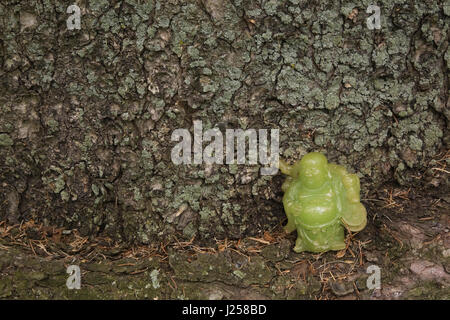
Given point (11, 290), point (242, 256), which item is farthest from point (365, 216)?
point (11, 290)

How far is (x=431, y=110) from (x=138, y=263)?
2018 millimetres

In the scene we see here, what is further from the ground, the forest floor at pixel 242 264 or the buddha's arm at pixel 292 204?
the buddha's arm at pixel 292 204

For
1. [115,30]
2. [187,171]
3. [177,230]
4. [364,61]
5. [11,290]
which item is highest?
[115,30]

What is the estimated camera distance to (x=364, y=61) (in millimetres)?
2896

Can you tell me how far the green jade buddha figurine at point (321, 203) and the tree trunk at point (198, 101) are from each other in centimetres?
18

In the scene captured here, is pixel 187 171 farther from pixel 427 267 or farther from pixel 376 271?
pixel 427 267

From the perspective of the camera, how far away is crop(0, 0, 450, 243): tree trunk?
2752 mm

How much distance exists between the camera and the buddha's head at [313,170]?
278cm

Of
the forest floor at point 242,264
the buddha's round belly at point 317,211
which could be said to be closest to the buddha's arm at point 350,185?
the buddha's round belly at point 317,211

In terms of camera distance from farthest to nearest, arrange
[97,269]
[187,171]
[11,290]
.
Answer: [187,171]
[97,269]
[11,290]

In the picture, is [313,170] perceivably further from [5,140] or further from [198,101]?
[5,140]

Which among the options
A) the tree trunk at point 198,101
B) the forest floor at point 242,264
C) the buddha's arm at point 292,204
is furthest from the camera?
the buddha's arm at point 292,204

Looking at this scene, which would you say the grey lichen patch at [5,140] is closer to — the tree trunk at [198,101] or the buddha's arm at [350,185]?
the tree trunk at [198,101]

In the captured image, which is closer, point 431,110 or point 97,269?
point 97,269
